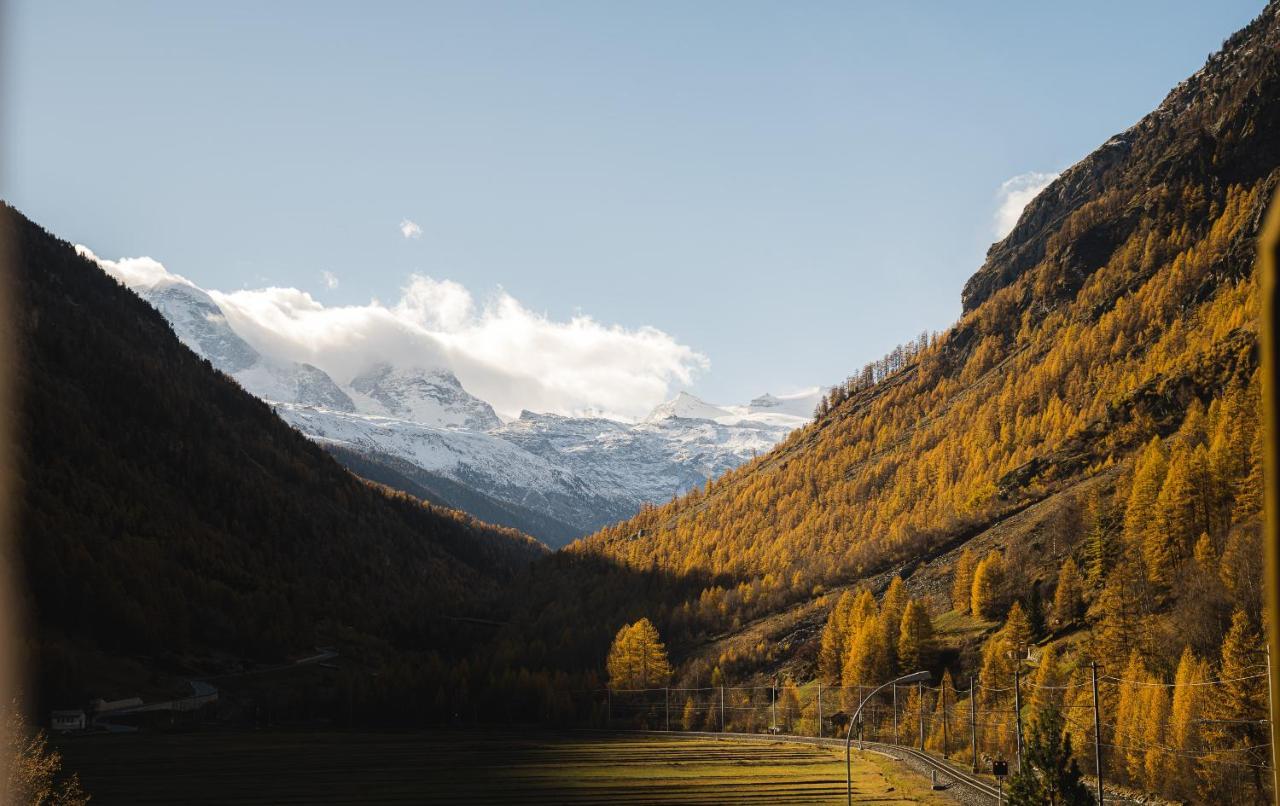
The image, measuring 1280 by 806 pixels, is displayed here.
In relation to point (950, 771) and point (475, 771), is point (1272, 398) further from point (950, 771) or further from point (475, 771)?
point (475, 771)

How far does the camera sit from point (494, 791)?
133750 millimetres

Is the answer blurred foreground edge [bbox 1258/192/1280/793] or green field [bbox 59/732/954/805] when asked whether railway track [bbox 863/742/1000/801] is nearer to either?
green field [bbox 59/732/954/805]

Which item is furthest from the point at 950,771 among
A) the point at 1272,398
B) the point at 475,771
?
the point at 1272,398

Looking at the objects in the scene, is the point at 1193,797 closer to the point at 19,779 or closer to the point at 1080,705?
the point at 1080,705

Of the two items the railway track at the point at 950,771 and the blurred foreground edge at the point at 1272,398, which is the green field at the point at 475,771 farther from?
the blurred foreground edge at the point at 1272,398

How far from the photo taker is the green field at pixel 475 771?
413 ft

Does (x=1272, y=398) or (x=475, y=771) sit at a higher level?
(x=1272, y=398)

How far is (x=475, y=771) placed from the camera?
15088cm

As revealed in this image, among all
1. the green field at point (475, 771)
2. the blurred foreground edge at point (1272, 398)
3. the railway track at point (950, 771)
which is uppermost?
the blurred foreground edge at point (1272, 398)

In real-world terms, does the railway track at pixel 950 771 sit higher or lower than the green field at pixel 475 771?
higher

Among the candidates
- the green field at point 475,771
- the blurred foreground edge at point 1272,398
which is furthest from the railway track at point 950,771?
the blurred foreground edge at point 1272,398

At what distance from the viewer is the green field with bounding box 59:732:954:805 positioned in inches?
4951

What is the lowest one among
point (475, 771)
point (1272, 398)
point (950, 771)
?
point (475, 771)

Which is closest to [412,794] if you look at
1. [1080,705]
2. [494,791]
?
[494,791]
